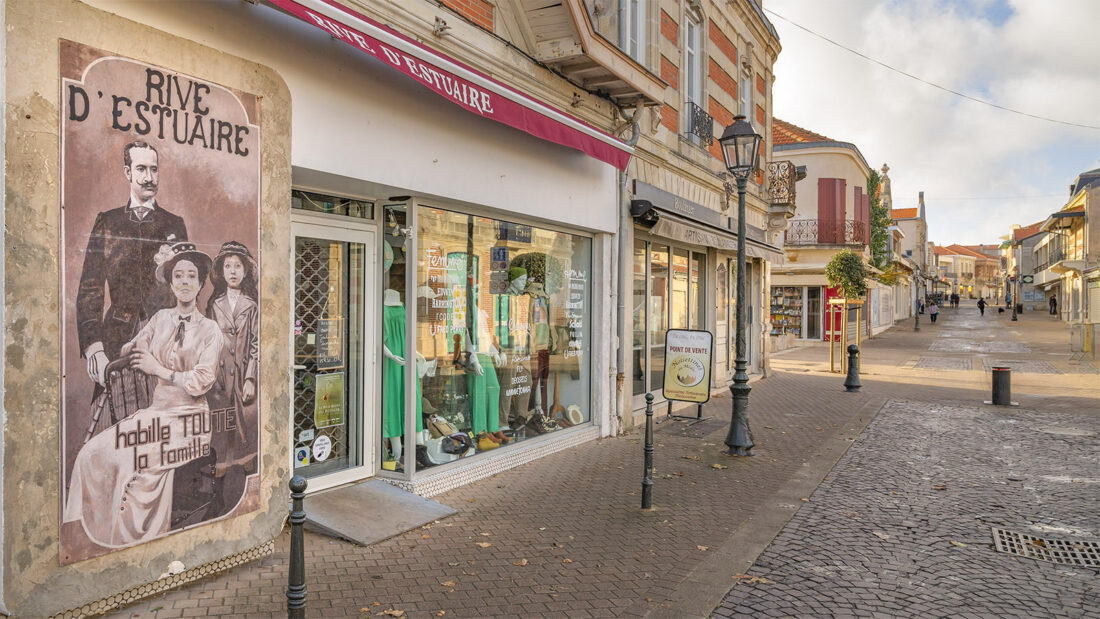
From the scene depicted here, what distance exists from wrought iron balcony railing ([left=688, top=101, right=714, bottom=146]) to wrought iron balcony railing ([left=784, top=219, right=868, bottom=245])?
1789 cm

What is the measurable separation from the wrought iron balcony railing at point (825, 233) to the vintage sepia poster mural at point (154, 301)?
90.1ft

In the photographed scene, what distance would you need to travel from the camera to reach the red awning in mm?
4328

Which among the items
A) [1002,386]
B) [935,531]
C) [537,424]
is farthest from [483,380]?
[1002,386]

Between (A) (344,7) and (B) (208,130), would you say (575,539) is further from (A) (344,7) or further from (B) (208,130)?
(A) (344,7)

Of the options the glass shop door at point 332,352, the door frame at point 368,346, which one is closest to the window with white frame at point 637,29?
the door frame at point 368,346

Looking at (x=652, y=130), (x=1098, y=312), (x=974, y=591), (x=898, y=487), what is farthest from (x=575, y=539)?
(x=1098, y=312)

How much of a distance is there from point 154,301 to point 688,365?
6200 mm

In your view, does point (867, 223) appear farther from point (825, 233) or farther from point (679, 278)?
point (679, 278)

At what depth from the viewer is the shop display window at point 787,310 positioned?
30.0 m

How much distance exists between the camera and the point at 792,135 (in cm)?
3050

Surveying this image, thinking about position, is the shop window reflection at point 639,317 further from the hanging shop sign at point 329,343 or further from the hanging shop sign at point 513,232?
the hanging shop sign at point 329,343

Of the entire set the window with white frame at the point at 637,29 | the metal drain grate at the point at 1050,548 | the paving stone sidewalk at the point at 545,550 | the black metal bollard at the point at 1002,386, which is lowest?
the metal drain grate at the point at 1050,548

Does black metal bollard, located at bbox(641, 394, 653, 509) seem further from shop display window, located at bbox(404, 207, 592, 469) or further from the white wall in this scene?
the white wall

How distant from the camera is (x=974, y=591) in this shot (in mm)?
4418
